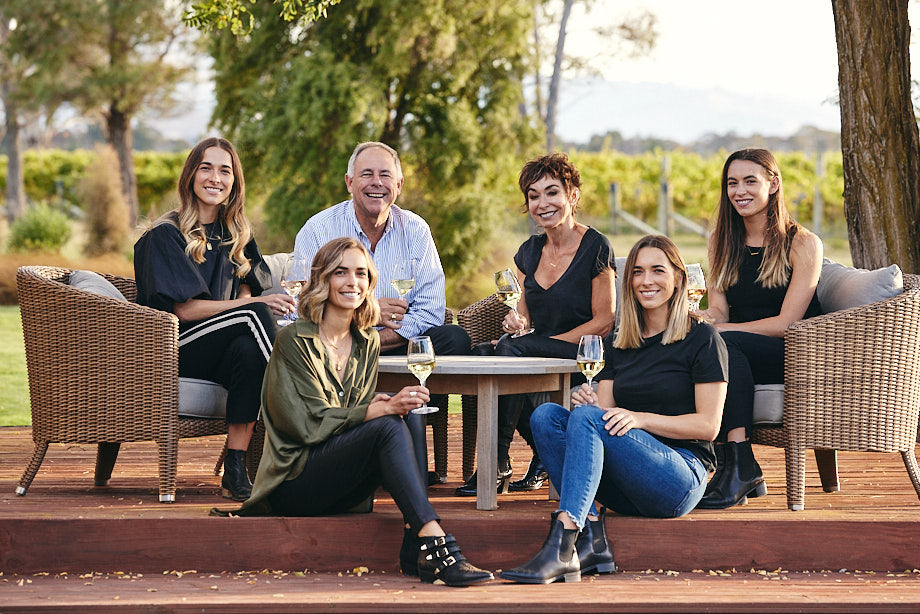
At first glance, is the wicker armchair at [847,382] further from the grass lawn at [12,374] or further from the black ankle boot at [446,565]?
the grass lawn at [12,374]

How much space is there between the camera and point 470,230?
13.8 metres

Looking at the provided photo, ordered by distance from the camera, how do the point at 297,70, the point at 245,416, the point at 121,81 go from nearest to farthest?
the point at 245,416, the point at 297,70, the point at 121,81

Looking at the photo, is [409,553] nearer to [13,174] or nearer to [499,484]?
[499,484]

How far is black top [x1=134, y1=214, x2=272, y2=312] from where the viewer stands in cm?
405

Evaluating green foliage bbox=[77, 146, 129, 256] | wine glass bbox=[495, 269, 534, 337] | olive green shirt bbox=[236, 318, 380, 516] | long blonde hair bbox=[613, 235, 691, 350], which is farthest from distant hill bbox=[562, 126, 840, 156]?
olive green shirt bbox=[236, 318, 380, 516]

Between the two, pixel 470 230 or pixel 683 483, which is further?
pixel 470 230

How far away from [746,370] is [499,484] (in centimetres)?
104

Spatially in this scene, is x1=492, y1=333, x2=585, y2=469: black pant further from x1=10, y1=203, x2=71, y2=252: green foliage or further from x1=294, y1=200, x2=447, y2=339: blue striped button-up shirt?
x1=10, y1=203, x2=71, y2=252: green foliage

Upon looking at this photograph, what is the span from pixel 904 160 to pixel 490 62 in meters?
9.36

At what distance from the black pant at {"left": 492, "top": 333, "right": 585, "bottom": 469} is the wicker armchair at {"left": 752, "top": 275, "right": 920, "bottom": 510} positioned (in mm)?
817

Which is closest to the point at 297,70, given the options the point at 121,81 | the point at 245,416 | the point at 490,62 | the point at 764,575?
the point at 490,62

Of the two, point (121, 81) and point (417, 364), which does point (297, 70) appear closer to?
point (121, 81)

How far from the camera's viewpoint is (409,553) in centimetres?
333

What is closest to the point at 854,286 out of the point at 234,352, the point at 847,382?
the point at 847,382
